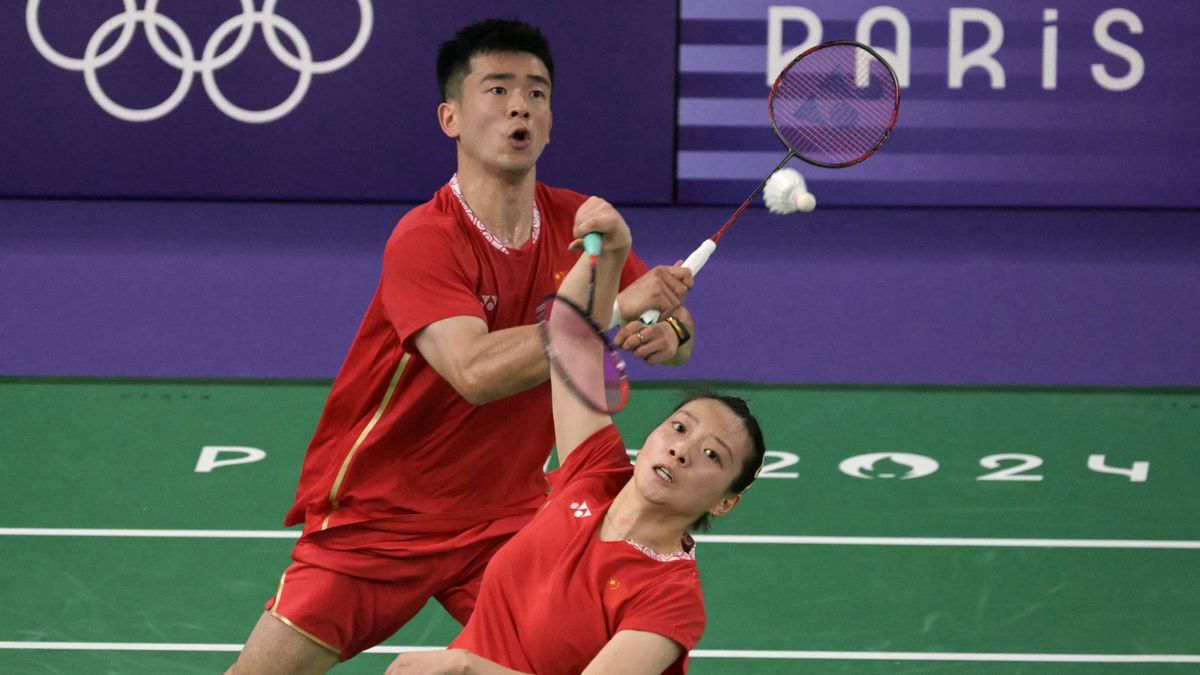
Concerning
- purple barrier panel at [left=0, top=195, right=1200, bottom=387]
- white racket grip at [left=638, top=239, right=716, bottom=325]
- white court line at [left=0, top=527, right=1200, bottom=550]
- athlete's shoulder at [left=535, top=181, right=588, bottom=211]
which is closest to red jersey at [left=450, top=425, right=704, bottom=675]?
white racket grip at [left=638, top=239, right=716, bottom=325]

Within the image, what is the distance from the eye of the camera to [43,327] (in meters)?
7.85

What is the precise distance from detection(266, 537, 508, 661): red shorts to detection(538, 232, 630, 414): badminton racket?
75 cm

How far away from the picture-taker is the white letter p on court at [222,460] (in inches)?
253

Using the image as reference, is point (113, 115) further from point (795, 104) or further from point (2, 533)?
point (795, 104)

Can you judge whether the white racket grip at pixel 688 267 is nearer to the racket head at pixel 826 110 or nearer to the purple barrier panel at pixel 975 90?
the racket head at pixel 826 110

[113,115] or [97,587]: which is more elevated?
[113,115]

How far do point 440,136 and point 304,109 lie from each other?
670 millimetres

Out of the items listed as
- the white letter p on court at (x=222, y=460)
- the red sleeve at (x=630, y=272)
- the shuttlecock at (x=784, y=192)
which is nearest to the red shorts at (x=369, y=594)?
the red sleeve at (x=630, y=272)

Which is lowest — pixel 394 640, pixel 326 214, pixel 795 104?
pixel 394 640

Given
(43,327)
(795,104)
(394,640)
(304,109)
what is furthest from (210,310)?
(795,104)

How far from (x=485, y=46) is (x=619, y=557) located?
1254mm

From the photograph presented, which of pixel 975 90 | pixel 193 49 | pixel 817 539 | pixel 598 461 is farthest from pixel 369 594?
pixel 975 90

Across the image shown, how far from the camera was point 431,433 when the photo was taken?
13.3 feet

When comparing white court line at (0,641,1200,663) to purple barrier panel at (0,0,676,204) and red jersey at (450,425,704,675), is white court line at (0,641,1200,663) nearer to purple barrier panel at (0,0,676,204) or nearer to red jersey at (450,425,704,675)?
red jersey at (450,425,704,675)
